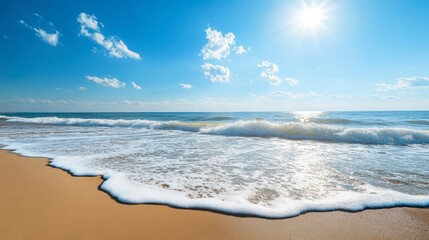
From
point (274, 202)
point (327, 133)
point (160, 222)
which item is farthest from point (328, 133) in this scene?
point (160, 222)

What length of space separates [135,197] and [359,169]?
5322mm

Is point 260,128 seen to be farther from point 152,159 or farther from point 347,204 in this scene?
point 347,204

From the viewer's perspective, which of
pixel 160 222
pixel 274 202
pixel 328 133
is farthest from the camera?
pixel 328 133

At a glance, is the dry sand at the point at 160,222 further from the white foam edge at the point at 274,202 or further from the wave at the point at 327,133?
the wave at the point at 327,133

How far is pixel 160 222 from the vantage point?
287 centimetres

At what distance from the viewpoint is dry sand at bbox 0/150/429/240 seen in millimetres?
2607

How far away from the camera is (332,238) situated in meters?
2.62

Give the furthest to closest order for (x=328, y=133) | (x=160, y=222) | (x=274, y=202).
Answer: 1. (x=328, y=133)
2. (x=274, y=202)
3. (x=160, y=222)

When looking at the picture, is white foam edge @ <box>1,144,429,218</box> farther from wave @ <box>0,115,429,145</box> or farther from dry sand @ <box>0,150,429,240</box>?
wave @ <box>0,115,429,145</box>

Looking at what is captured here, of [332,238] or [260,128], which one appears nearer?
[332,238]

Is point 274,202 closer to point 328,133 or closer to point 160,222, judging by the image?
point 160,222

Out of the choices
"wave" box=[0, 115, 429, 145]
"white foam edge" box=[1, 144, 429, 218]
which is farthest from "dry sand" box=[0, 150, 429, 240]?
"wave" box=[0, 115, 429, 145]

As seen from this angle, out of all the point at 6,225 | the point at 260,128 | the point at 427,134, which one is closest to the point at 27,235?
the point at 6,225

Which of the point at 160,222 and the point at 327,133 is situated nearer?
the point at 160,222
